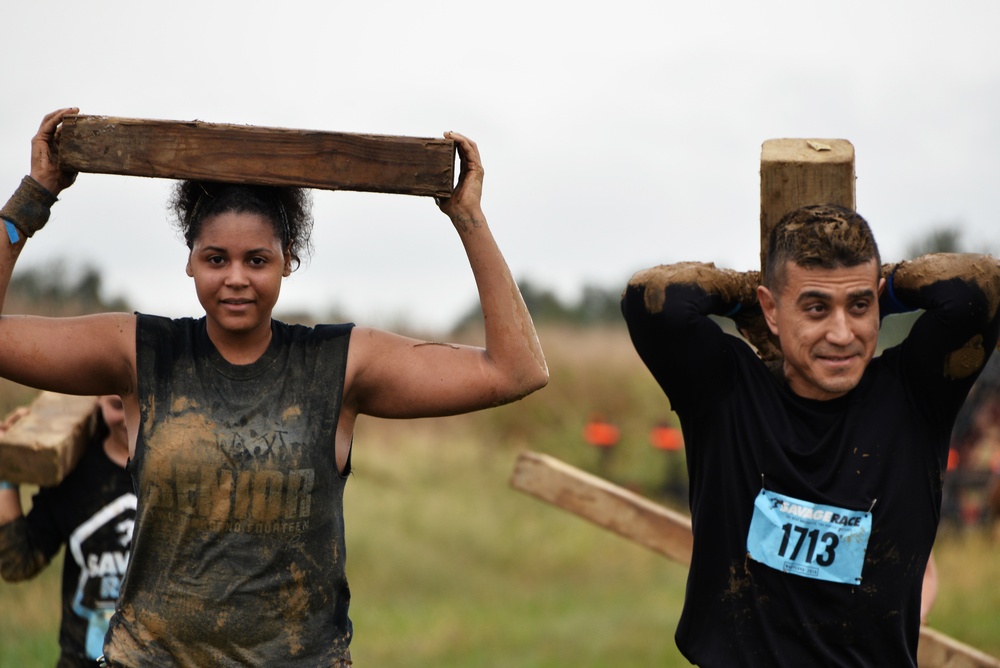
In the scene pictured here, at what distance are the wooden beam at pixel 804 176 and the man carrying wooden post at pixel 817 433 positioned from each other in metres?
0.08

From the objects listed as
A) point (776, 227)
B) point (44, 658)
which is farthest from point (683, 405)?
point (44, 658)

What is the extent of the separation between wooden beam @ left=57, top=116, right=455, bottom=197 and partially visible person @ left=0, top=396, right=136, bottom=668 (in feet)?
5.05

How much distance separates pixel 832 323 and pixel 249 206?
156 cm

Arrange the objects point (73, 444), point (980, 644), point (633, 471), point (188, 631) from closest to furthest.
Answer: point (188, 631)
point (73, 444)
point (980, 644)
point (633, 471)

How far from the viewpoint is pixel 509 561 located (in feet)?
36.3

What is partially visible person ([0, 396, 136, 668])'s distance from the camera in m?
4.50

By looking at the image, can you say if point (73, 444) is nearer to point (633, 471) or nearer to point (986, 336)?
point (986, 336)

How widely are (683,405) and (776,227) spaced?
58 cm

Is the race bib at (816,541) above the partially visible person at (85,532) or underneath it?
above

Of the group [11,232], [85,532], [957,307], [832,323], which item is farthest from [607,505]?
[11,232]

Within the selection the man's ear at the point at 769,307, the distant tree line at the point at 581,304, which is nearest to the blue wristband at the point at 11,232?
the man's ear at the point at 769,307

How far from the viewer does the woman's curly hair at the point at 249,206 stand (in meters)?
3.29

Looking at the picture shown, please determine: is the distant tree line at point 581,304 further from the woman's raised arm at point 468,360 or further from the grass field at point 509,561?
the woman's raised arm at point 468,360

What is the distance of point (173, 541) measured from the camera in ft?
10.3
